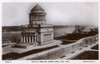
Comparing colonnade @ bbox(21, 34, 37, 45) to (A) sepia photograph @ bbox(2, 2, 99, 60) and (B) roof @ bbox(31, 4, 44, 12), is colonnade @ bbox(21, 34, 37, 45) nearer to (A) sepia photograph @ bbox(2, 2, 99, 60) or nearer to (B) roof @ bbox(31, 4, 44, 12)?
(A) sepia photograph @ bbox(2, 2, 99, 60)

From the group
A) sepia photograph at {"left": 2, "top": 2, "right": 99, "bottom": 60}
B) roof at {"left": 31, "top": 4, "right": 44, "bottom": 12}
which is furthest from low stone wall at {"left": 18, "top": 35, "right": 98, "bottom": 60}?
roof at {"left": 31, "top": 4, "right": 44, "bottom": 12}

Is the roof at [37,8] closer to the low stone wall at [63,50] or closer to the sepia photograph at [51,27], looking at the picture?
the sepia photograph at [51,27]

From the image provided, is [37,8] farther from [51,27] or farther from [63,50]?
[63,50]

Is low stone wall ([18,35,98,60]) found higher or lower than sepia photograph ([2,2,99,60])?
lower

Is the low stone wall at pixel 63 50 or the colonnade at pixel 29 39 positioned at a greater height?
the colonnade at pixel 29 39

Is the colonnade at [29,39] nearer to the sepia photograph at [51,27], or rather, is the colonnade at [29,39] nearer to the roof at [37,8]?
the sepia photograph at [51,27]

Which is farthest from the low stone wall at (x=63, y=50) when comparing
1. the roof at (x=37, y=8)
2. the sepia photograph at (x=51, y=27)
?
the roof at (x=37, y=8)

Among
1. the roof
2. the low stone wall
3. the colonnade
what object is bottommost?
the low stone wall

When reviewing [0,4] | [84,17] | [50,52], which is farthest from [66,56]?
[0,4]

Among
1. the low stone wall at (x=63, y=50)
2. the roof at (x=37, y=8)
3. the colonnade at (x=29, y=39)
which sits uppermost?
the roof at (x=37, y=8)

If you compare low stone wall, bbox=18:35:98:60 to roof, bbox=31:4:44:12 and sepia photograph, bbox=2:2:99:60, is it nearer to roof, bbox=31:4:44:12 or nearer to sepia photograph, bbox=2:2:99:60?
sepia photograph, bbox=2:2:99:60
